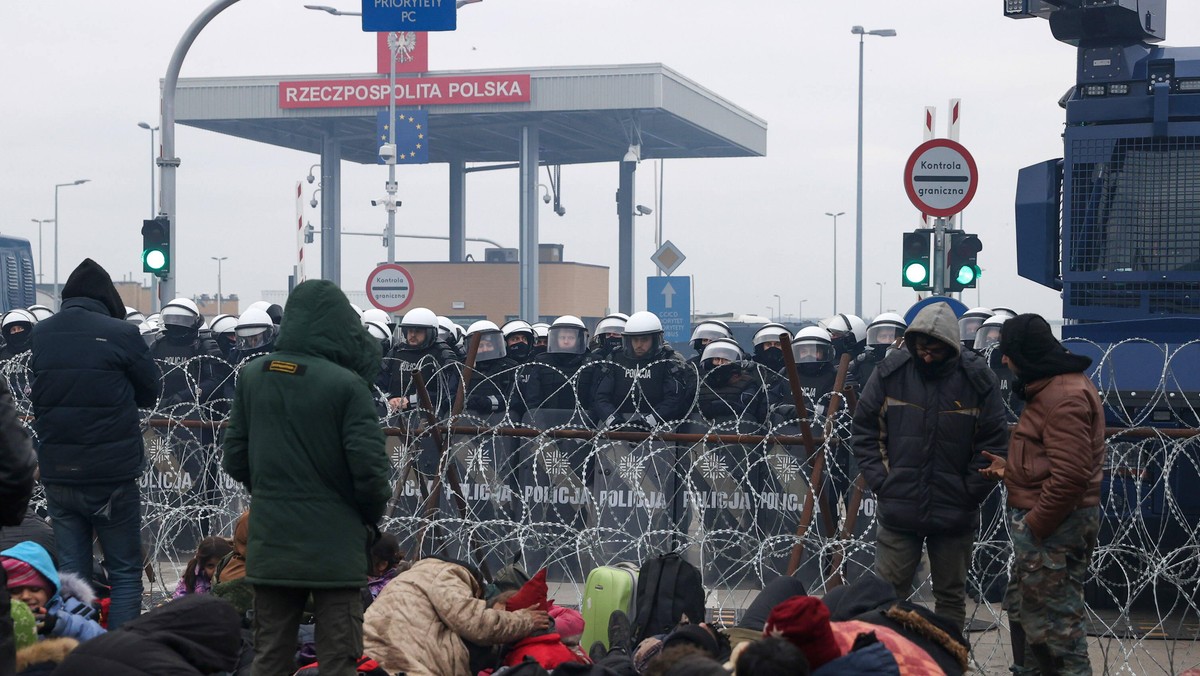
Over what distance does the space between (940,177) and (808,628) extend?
21.6ft

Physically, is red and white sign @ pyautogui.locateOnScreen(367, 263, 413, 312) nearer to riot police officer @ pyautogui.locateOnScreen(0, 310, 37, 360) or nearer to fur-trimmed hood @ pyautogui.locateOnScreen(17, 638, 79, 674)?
riot police officer @ pyautogui.locateOnScreen(0, 310, 37, 360)

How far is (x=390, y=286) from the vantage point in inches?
878

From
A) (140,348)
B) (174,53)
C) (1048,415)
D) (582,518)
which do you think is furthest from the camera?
(174,53)

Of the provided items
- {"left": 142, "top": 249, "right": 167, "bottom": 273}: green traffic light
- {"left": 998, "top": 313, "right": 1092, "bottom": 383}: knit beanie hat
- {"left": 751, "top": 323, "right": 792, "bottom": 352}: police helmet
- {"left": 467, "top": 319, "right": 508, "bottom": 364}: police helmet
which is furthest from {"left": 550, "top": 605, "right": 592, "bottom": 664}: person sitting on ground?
{"left": 142, "top": 249, "right": 167, "bottom": 273}: green traffic light

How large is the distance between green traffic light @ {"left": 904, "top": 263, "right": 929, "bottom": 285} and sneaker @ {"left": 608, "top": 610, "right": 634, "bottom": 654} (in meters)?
5.46

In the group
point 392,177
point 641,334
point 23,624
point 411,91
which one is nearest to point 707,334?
point 641,334

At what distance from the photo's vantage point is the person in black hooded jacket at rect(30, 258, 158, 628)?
7418mm

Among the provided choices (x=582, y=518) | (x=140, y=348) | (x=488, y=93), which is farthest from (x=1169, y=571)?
(x=488, y=93)

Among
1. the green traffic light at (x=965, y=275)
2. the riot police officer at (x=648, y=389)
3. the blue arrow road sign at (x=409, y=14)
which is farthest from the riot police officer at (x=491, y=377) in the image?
the blue arrow road sign at (x=409, y=14)

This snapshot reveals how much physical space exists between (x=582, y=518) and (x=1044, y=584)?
381 cm

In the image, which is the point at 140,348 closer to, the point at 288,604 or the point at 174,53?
the point at 288,604

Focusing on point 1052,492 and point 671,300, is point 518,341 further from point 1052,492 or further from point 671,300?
point 671,300

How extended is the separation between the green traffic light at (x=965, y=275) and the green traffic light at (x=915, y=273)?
28cm

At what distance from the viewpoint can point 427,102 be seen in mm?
38438
